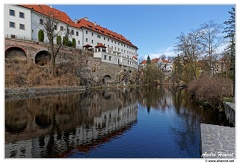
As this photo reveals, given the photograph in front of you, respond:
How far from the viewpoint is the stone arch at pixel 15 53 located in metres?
28.0

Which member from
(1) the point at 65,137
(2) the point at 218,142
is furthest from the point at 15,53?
(2) the point at 218,142

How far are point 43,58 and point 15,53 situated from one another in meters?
5.14

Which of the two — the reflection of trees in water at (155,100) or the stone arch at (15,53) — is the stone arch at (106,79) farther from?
the reflection of trees in water at (155,100)

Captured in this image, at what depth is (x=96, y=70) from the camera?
42.8 meters

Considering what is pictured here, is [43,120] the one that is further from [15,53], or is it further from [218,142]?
[15,53]

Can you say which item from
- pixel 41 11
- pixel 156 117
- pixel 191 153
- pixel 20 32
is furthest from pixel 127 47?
pixel 191 153

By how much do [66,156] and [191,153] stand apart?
14.0 feet

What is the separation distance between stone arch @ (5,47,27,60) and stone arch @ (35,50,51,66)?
2.87m

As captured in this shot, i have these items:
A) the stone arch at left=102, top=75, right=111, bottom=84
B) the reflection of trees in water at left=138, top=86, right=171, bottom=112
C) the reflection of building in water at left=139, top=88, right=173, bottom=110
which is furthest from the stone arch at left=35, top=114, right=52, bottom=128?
the stone arch at left=102, top=75, right=111, bottom=84

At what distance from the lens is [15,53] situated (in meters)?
28.9

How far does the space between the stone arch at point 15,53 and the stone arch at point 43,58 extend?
2874mm

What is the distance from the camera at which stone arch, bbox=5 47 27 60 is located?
2802cm

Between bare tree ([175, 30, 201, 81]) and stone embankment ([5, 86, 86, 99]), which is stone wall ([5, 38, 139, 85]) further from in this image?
bare tree ([175, 30, 201, 81])

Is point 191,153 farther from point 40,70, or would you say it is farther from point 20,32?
point 20,32
